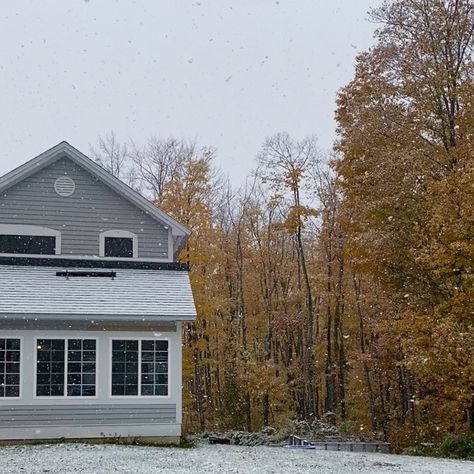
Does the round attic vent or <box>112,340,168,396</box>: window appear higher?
the round attic vent

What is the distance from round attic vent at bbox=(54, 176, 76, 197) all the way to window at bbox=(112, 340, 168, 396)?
13.0ft

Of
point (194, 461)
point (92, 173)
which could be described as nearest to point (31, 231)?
point (92, 173)

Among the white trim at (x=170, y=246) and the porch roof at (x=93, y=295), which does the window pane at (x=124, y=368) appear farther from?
the white trim at (x=170, y=246)

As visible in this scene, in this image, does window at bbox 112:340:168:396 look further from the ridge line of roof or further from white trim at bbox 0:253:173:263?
white trim at bbox 0:253:173:263

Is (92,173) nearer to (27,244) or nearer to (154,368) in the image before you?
(27,244)

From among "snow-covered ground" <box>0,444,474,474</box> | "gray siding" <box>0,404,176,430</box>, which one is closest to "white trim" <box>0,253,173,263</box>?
"gray siding" <box>0,404,176,430</box>

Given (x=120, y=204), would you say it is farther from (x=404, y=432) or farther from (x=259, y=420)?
(x=259, y=420)

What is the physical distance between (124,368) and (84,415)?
127 centimetres

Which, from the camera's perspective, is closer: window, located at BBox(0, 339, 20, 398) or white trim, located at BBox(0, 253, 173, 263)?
window, located at BBox(0, 339, 20, 398)

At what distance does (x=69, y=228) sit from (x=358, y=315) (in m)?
17.2

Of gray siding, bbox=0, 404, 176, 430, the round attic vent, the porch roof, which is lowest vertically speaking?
gray siding, bbox=0, 404, 176, 430

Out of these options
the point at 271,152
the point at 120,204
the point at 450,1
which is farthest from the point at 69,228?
the point at 271,152

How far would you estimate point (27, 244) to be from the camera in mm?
18094

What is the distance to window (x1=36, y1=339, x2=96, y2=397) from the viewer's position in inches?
645
